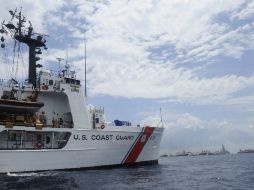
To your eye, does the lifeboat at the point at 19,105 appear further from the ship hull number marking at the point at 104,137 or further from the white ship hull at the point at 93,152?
the ship hull number marking at the point at 104,137

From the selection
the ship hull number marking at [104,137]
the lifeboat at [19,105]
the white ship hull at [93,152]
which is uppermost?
the lifeboat at [19,105]

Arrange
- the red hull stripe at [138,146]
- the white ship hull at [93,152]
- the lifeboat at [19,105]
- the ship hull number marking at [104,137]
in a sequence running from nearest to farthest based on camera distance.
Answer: the white ship hull at [93,152] < the lifeboat at [19,105] < the ship hull number marking at [104,137] < the red hull stripe at [138,146]

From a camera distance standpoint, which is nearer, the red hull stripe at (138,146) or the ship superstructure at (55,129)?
the ship superstructure at (55,129)

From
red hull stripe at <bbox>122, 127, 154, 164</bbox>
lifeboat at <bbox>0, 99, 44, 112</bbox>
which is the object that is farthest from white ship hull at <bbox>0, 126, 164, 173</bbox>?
lifeboat at <bbox>0, 99, 44, 112</bbox>

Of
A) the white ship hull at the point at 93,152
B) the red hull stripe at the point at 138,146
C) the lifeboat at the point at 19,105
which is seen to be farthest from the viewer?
the red hull stripe at the point at 138,146

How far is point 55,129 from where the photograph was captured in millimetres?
27922

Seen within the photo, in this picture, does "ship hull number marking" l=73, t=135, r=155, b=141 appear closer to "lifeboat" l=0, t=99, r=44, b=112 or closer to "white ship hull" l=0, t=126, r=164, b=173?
"white ship hull" l=0, t=126, r=164, b=173

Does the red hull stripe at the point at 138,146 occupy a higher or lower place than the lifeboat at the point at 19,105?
lower

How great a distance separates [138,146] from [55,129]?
7704 millimetres

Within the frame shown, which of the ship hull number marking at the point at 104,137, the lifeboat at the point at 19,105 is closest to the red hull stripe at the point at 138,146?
the ship hull number marking at the point at 104,137

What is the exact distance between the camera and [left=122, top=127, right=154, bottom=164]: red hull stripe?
102 ft

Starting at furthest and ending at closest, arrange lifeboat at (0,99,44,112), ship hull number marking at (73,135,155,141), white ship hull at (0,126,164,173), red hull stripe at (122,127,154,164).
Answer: red hull stripe at (122,127,154,164)
ship hull number marking at (73,135,155,141)
lifeboat at (0,99,44,112)
white ship hull at (0,126,164,173)

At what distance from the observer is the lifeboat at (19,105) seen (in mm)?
26084

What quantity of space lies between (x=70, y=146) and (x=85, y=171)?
2174mm
